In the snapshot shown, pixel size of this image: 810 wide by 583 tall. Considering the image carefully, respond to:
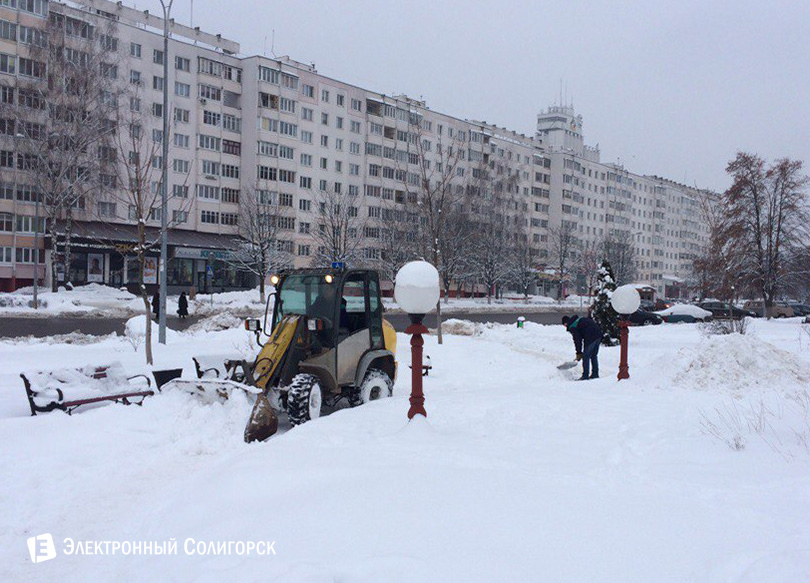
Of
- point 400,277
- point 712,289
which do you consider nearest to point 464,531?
point 400,277

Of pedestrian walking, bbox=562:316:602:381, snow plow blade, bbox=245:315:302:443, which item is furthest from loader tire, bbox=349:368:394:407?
pedestrian walking, bbox=562:316:602:381

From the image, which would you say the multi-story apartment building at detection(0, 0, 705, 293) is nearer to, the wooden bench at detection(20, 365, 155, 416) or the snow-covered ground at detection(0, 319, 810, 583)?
the wooden bench at detection(20, 365, 155, 416)

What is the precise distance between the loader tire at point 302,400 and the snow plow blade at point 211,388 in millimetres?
510

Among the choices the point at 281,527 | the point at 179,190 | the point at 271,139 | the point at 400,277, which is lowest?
the point at 281,527

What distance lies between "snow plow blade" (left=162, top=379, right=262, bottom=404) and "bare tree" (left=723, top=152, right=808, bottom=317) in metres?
A: 40.5

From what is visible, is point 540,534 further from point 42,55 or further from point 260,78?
point 260,78

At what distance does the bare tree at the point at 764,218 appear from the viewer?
42750 mm

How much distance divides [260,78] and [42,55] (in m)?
19.9

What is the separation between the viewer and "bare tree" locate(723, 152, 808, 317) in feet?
140

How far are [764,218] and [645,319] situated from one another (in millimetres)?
11711

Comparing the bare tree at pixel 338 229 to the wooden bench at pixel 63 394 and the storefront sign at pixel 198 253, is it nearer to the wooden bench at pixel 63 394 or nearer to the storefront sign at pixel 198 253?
the storefront sign at pixel 198 253

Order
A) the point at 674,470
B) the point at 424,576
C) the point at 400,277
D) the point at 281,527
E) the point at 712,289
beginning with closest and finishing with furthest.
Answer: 1. the point at 424,576
2. the point at 281,527
3. the point at 674,470
4. the point at 400,277
5. the point at 712,289

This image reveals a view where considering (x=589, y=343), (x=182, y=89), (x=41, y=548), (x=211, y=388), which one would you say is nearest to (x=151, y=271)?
(x=182, y=89)

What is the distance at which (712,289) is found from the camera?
145 ft
